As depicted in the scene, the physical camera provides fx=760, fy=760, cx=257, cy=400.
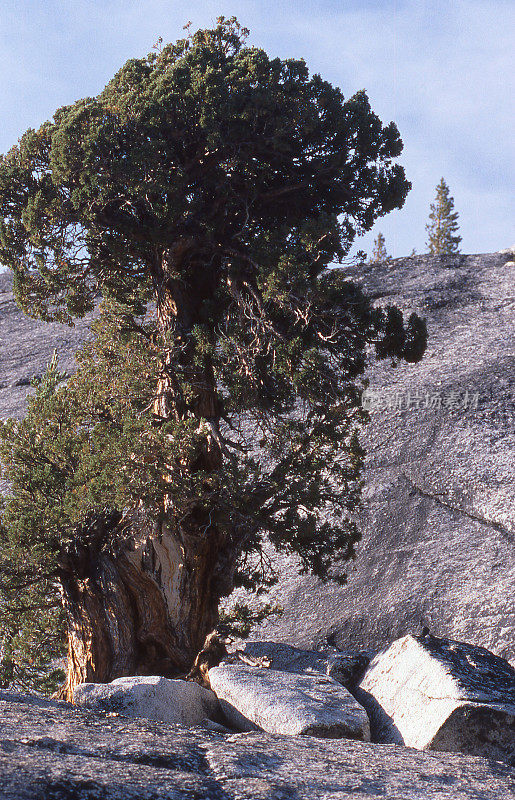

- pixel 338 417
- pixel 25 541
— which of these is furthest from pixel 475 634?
pixel 25 541

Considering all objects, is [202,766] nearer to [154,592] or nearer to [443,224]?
[154,592]

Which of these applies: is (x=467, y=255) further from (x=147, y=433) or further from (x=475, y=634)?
(x=147, y=433)

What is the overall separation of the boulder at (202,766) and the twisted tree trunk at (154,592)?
422 cm

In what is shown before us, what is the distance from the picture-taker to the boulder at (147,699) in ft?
28.4

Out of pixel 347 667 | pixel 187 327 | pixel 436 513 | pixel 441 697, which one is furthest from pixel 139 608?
pixel 436 513

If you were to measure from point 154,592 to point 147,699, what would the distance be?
3.23 metres

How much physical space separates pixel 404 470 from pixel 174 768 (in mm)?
14944

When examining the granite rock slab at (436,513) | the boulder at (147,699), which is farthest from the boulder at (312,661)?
the granite rock slab at (436,513)

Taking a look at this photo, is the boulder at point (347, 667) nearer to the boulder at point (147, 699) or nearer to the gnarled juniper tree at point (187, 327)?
the gnarled juniper tree at point (187, 327)

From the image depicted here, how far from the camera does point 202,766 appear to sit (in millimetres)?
5992

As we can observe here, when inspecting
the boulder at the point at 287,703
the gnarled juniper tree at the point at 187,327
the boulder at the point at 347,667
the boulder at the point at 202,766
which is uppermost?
the gnarled juniper tree at the point at 187,327

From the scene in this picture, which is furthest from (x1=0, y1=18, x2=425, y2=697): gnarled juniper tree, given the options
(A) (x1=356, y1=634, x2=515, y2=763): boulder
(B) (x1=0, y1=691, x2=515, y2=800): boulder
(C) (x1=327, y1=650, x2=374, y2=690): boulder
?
(B) (x1=0, y1=691, x2=515, y2=800): boulder

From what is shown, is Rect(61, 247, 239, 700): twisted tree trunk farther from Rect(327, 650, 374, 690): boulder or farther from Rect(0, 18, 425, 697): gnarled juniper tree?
Rect(327, 650, 374, 690): boulder

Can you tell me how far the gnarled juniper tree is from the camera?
11336 mm
